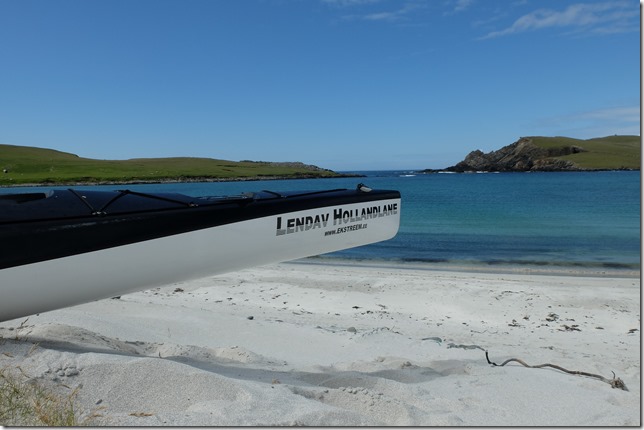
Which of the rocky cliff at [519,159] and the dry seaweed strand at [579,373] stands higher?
the rocky cliff at [519,159]

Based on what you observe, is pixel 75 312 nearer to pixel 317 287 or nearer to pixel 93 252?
pixel 93 252

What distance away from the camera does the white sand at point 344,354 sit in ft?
9.59

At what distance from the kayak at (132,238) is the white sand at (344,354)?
1.45 feet

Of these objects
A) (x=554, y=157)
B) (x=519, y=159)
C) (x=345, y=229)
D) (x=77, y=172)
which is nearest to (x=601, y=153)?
(x=554, y=157)

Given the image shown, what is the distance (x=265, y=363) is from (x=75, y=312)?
2541 millimetres

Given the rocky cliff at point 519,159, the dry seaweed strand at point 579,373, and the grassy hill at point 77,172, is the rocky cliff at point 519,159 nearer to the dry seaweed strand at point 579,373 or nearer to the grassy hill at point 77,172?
the grassy hill at point 77,172

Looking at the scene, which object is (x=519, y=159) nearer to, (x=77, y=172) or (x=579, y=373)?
(x=77, y=172)

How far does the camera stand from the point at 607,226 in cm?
2042

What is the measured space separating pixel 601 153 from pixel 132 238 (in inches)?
5537

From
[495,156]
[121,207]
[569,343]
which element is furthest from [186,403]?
[495,156]

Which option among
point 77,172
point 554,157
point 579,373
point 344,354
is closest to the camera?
point 579,373

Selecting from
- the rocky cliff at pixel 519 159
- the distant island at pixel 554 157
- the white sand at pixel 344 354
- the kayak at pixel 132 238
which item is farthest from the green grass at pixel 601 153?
the kayak at pixel 132 238

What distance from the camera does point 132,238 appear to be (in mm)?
4012

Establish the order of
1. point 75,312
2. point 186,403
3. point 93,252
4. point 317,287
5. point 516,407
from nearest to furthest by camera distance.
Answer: point 186,403 < point 516,407 < point 93,252 < point 75,312 < point 317,287
